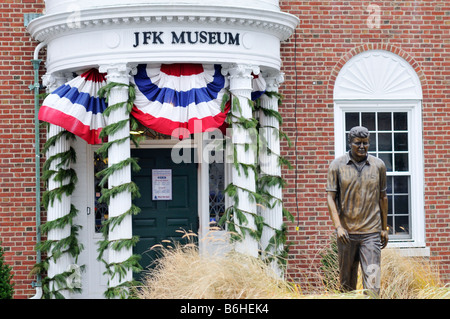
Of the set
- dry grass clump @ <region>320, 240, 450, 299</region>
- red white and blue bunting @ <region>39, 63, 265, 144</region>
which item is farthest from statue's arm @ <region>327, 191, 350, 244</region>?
red white and blue bunting @ <region>39, 63, 265, 144</region>

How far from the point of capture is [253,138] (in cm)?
1148

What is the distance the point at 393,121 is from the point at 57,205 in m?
6.12

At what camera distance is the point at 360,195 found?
8422mm

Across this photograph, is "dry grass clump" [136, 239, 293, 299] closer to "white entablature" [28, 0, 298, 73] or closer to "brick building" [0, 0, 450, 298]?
"white entablature" [28, 0, 298, 73]

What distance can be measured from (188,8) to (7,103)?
3.78 m

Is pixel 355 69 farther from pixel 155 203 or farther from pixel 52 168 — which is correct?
pixel 52 168

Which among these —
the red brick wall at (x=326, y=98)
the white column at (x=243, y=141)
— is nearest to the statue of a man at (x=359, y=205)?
the white column at (x=243, y=141)

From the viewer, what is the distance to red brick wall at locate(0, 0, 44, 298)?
12492 mm

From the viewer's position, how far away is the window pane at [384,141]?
1329cm

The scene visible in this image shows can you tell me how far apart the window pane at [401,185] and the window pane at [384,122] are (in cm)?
92

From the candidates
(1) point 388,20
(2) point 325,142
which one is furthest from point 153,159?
(1) point 388,20

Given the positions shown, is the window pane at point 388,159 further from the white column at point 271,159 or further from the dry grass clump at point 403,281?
the dry grass clump at point 403,281

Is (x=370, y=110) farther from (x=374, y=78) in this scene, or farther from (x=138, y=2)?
(x=138, y=2)

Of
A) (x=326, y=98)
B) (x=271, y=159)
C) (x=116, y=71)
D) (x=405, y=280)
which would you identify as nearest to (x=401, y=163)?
(x=326, y=98)
